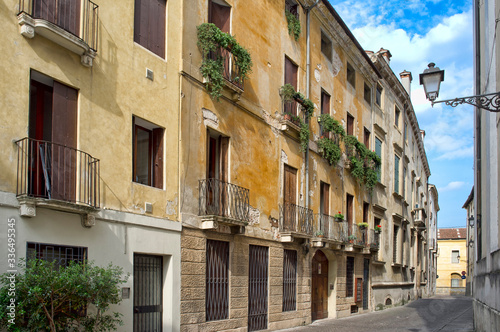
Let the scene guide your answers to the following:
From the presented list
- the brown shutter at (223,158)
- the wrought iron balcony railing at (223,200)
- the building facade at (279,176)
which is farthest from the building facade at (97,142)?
the brown shutter at (223,158)

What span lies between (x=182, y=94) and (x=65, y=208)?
182 inches

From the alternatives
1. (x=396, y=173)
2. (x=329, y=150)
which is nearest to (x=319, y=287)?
(x=329, y=150)

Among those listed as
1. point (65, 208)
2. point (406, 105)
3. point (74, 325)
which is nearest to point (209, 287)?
point (74, 325)

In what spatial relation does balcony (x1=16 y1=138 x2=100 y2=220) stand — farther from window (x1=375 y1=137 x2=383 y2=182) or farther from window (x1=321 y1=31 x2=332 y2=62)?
window (x1=375 y1=137 x2=383 y2=182)

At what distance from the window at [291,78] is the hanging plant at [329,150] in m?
2.37

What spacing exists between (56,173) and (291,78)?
1082 centimetres

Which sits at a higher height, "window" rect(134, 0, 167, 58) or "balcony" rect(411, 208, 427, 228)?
"window" rect(134, 0, 167, 58)

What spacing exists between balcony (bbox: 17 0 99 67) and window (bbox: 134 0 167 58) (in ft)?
4.84

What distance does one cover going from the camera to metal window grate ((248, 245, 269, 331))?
14.8m

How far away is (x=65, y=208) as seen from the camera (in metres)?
8.83

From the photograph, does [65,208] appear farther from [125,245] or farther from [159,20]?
[159,20]

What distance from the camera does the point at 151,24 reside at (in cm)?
1189

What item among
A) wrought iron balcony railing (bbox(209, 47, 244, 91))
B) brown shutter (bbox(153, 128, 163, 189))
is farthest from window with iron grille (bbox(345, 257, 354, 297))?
brown shutter (bbox(153, 128, 163, 189))

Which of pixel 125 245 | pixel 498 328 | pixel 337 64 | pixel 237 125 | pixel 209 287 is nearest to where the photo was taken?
pixel 498 328
